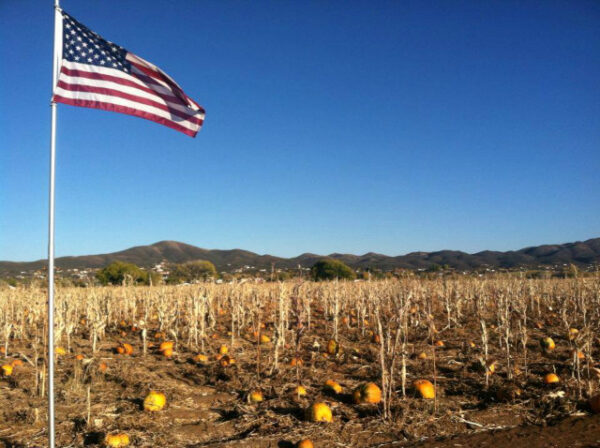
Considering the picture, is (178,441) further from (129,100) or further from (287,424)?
(129,100)

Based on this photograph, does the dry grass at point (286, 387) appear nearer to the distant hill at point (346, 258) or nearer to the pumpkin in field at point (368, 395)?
the pumpkin in field at point (368, 395)

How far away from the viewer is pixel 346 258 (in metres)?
94.9

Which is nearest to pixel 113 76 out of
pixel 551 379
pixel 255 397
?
pixel 255 397

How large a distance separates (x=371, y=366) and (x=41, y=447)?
5.36 m

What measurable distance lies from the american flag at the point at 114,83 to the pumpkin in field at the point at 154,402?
145 inches

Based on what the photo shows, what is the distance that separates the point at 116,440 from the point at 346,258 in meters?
91.1

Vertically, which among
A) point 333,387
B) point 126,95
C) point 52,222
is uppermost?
point 126,95

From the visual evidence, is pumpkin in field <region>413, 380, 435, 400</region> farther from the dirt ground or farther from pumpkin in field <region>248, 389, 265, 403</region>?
pumpkin in field <region>248, 389, 265, 403</region>

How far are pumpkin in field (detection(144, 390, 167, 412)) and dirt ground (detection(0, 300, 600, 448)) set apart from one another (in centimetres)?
14

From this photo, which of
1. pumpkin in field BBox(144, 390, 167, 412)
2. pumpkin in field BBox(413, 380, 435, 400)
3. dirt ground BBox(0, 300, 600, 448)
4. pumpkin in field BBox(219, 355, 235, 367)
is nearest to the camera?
dirt ground BBox(0, 300, 600, 448)

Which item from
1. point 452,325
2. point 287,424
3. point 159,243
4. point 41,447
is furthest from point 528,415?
point 159,243

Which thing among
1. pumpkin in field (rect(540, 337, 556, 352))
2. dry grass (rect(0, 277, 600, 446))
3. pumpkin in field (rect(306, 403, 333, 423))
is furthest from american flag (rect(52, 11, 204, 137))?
pumpkin in field (rect(540, 337, 556, 352))

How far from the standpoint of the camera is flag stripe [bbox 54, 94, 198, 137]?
500 cm

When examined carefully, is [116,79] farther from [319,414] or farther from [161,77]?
[319,414]
